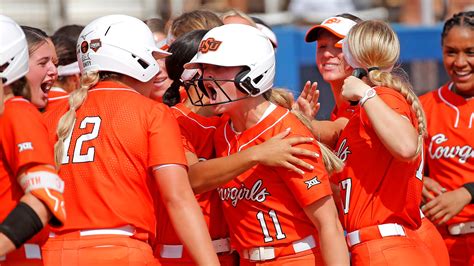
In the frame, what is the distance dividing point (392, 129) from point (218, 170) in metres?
0.93

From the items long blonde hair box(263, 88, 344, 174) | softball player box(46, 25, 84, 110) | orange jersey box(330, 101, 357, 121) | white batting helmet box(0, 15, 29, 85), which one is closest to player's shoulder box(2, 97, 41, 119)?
white batting helmet box(0, 15, 29, 85)

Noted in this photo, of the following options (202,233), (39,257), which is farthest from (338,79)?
(39,257)

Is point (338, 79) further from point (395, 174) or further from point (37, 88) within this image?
point (37, 88)

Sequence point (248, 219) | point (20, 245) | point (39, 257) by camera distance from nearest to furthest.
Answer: point (20, 245) < point (39, 257) < point (248, 219)

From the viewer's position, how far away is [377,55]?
17.9ft

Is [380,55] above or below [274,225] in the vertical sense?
above

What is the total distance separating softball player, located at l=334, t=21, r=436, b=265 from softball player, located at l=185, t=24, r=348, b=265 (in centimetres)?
25

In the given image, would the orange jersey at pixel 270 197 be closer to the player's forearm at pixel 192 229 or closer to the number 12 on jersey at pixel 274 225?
the number 12 on jersey at pixel 274 225

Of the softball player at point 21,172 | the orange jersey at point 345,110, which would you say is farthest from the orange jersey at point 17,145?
the orange jersey at point 345,110

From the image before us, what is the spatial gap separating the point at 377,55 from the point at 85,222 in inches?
73.9

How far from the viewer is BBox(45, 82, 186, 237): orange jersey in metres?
4.86

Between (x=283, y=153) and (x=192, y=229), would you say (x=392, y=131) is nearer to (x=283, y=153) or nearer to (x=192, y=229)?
(x=283, y=153)

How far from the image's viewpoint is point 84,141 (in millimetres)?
4918

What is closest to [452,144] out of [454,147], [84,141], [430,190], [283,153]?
[454,147]
